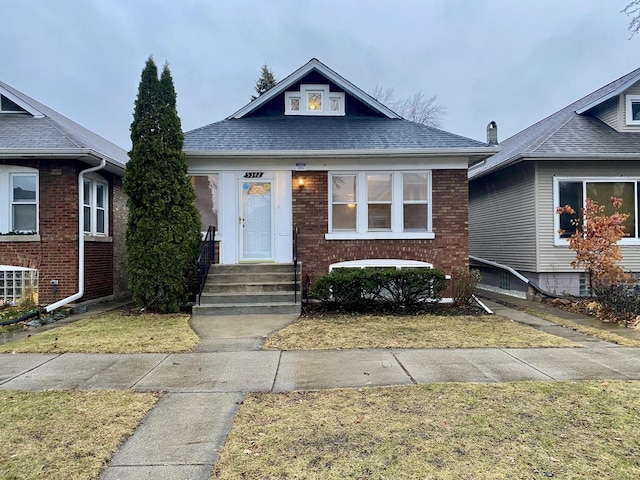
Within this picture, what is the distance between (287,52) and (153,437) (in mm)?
57717

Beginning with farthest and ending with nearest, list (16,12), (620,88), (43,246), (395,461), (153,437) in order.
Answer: (16,12) < (620,88) < (43,246) < (153,437) < (395,461)

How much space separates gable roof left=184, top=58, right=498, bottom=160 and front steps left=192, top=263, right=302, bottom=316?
8.99ft

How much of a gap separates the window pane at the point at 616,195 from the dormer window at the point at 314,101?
728 centimetres

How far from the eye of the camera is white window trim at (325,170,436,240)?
1034 cm

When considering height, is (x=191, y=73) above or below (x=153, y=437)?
above

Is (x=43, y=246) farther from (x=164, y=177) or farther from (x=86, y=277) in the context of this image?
(x=164, y=177)

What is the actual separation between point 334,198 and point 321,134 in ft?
6.41

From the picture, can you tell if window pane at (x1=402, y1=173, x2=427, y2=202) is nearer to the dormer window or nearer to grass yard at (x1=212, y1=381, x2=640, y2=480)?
the dormer window

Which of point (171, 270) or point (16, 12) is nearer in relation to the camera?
point (171, 270)

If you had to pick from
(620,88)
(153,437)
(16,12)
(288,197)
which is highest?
(16,12)

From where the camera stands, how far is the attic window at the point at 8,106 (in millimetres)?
11297

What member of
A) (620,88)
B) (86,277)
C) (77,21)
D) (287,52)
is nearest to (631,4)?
(620,88)

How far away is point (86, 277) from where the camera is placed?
1010cm

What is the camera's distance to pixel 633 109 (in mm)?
12172
